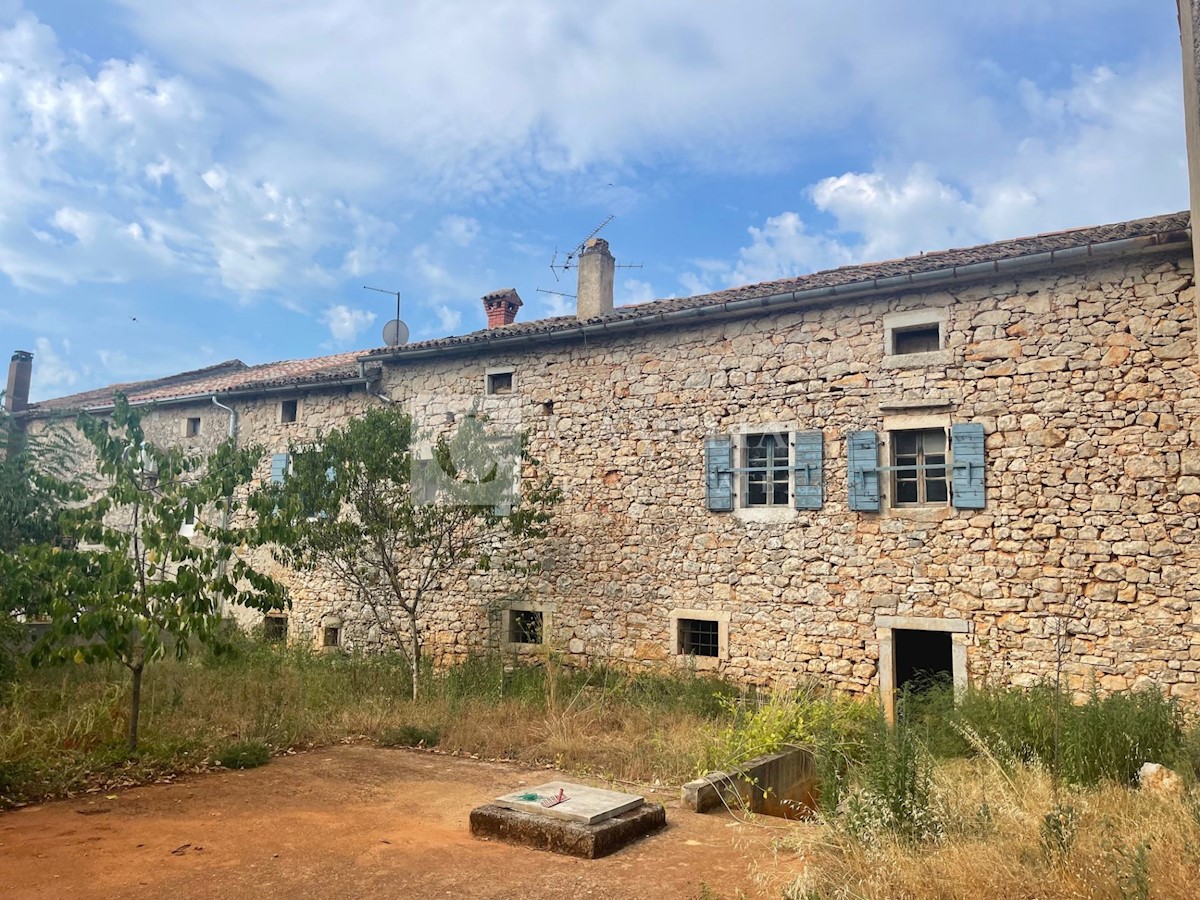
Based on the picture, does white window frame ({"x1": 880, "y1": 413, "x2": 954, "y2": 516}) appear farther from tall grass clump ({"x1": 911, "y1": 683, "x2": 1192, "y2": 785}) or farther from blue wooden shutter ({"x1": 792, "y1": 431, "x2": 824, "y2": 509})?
tall grass clump ({"x1": 911, "y1": 683, "x2": 1192, "y2": 785})

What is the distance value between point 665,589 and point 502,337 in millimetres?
4425

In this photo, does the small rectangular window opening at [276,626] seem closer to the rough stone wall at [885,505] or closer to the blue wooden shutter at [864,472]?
the rough stone wall at [885,505]

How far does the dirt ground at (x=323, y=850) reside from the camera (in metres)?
4.54

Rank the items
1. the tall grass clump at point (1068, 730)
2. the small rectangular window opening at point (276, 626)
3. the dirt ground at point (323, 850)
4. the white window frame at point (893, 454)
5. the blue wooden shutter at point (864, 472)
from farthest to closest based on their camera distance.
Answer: the small rectangular window opening at point (276, 626)
the blue wooden shutter at point (864, 472)
the white window frame at point (893, 454)
the tall grass clump at point (1068, 730)
the dirt ground at point (323, 850)

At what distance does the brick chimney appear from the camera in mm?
15445

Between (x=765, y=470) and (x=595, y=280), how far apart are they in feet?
14.8

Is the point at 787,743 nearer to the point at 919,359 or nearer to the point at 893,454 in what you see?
the point at 893,454

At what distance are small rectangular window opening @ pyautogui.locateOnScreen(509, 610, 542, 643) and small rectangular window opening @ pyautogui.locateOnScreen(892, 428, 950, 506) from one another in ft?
17.4

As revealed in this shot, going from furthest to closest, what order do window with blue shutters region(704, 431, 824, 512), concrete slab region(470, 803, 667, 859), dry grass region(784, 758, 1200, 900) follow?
window with blue shutters region(704, 431, 824, 512), concrete slab region(470, 803, 667, 859), dry grass region(784, 758, 1200, 900)

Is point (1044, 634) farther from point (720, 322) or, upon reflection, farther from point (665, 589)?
point (720, 322)

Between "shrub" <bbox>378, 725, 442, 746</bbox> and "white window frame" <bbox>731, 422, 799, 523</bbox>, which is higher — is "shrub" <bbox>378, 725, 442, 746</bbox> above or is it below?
below

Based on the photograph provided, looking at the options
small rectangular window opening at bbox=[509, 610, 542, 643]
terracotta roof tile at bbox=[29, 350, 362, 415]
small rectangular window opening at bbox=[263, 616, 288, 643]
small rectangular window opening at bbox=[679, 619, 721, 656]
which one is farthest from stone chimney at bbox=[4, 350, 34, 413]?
small rectangular window opening at bbox=[679, 619, 721, 656]

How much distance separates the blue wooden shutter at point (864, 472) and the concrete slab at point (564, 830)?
17.0 ft

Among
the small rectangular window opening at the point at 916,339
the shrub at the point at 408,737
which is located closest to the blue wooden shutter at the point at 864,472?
the small rectangular window opening at the point at 916,339
